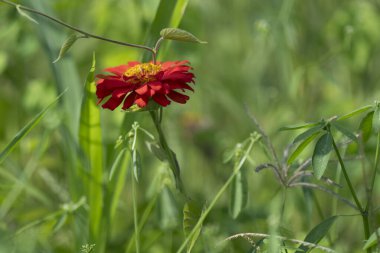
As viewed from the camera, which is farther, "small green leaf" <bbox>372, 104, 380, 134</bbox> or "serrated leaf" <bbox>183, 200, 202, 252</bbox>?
"serrated leaf" <bbox>183, 200, 202, 252</bbox>

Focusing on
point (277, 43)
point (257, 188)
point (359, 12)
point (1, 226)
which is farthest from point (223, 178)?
point (1, 226)

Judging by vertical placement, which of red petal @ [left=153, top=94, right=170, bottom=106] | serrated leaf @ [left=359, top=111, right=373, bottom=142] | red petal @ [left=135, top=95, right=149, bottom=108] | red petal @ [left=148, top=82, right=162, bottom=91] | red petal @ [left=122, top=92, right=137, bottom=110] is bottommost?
red petal @ [left=122, top=92, right=137, bottom=110]

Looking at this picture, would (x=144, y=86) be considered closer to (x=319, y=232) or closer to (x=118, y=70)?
(x=118, y=70)

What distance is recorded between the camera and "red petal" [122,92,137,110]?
85cm

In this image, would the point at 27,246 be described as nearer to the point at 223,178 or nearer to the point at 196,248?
the point at 196,248

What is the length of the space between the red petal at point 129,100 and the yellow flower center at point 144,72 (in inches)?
1.0

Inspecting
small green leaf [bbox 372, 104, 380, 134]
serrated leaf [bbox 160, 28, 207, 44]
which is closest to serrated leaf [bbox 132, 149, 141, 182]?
serrated leaf [bbox 160, 28, 207, 44]

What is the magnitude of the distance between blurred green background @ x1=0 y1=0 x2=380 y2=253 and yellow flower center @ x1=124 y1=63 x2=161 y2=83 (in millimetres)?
259

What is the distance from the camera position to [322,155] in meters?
0.83

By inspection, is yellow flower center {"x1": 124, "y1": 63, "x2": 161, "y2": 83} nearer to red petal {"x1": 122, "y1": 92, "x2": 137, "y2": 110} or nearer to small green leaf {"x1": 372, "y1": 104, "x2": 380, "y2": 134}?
red petal {"x1": 122, "y1": 92, "x2": 137, "y2": 110}

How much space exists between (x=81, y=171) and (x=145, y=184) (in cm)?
61

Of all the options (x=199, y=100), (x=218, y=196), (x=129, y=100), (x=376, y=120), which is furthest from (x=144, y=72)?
(x=199, y=100)

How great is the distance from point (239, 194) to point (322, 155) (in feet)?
0.63

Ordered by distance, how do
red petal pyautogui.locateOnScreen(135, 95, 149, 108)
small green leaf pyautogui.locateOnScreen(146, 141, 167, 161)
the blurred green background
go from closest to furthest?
red petal pyautogui.locateOnScreen(135, 95, 149, 108) < small green leaf pyautogui.locateOnScreen(146, 141, 167, 161) < the blurred green background
